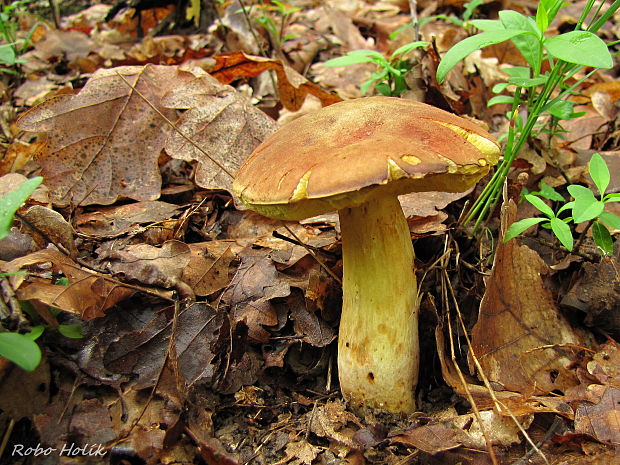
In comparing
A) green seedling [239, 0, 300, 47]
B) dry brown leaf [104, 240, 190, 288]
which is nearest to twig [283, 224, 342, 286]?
dry brown leaf [104, 240, 190, 288]

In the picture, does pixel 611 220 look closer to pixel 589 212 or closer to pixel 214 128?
pixel 589 212

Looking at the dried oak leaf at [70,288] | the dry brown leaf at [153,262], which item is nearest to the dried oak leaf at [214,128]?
the dry brown leaf at [153,262]

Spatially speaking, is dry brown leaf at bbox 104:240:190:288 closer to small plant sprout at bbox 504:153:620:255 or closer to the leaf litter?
the leaf litter

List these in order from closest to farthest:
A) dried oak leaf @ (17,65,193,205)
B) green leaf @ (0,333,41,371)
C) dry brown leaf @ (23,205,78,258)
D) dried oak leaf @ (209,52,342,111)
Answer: green leaf @ (0,333,41,371), dry brown leaf @ (23,205,78,258), dried oak leaf @ (17,65,193,205), dried oak leaf @ (209,52,342,111)

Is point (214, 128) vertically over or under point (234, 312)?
over

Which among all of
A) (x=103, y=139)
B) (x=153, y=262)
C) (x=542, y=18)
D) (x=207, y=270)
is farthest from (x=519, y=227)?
(x=103, y=139)

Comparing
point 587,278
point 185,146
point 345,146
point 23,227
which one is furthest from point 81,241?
point 587,278

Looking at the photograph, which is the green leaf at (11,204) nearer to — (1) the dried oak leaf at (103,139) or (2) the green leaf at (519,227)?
(1) the dried oak leaf at (103,139)
